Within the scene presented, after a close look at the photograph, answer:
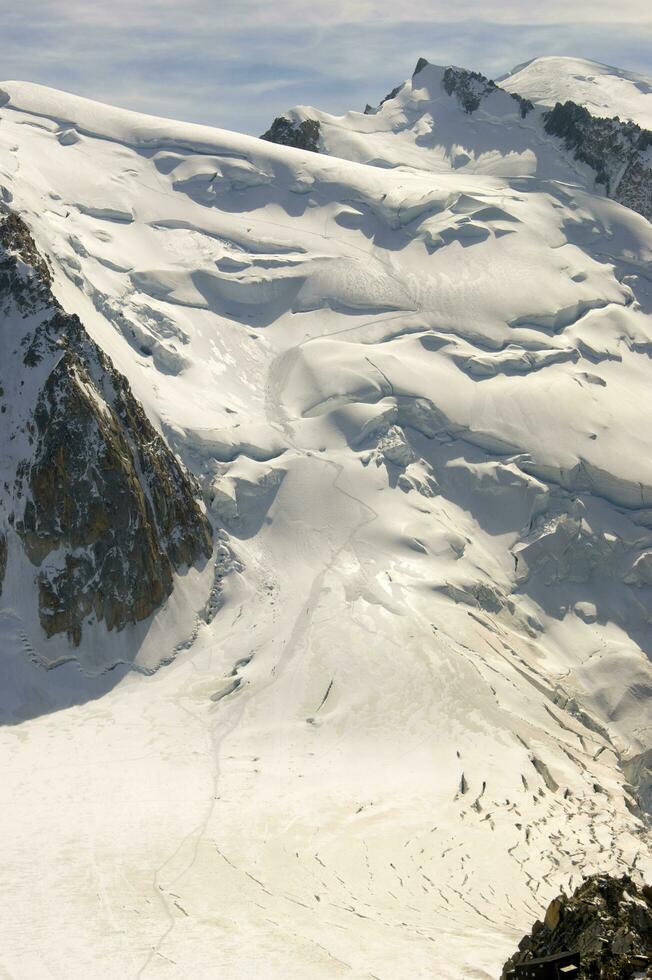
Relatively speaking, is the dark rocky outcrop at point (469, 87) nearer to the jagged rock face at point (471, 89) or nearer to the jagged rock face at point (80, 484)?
the jagged rock face at point (471, 89)

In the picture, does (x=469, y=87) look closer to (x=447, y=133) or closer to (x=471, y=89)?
(x=471, y=89)

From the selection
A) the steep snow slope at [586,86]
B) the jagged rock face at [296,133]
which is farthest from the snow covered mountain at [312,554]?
the steep snow slope at [586,86]

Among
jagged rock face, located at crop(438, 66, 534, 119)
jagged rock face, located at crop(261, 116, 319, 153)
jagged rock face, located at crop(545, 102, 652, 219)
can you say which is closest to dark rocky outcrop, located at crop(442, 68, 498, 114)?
jagged rock face, located at crop(438, 66, 534, 119)

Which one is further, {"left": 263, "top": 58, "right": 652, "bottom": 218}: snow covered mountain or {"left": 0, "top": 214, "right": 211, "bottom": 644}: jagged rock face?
{"left": 263, "top": 58, "right": 652, "bottom": 218}: snow covered mountain

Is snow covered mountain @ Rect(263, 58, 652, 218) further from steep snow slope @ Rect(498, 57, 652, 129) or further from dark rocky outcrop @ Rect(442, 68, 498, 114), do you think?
steep snow slope @ Rect(498, 57, 652, 129)

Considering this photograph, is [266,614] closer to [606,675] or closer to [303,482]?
[303,482]

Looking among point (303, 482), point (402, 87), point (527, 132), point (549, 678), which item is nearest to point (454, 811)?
point (549, 678)
